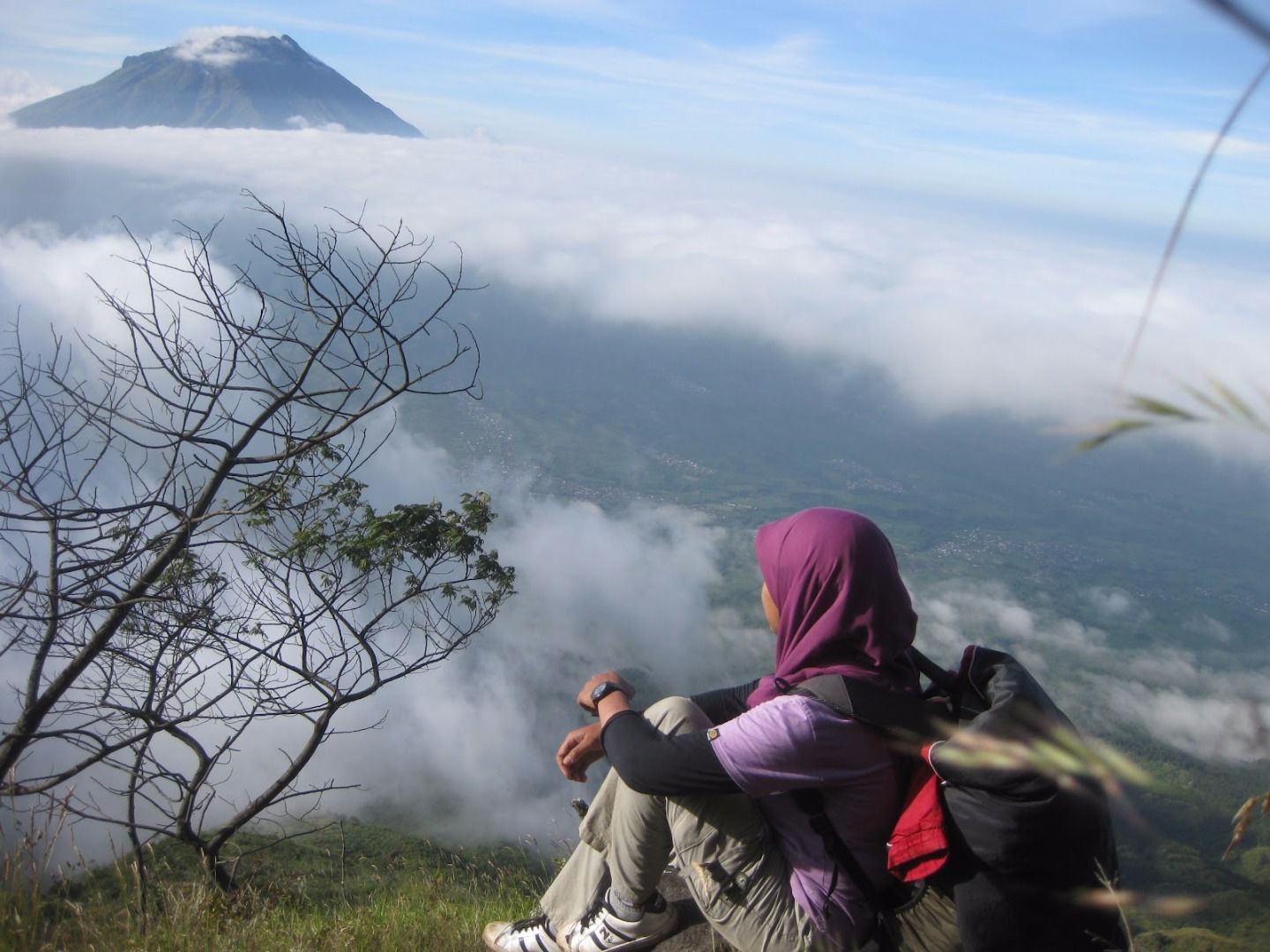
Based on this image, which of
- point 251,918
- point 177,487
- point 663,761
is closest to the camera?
point 663,761

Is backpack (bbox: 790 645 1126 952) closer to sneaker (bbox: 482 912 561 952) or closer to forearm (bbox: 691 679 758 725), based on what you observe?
forearm (bbox: 691 679 758 725)

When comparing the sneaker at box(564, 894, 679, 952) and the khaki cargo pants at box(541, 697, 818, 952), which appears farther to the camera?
the sneaker at box(564, 894, 679, 952)

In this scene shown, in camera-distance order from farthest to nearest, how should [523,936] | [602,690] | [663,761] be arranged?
[523,936] → [602,690] → [663,761]

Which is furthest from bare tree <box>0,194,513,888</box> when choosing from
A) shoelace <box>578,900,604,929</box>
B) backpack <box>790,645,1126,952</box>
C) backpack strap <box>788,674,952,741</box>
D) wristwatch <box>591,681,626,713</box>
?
backpack <box>790,645,1126,952</box>

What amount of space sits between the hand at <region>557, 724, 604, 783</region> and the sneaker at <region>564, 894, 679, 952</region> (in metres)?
0.41

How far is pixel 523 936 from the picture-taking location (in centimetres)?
284

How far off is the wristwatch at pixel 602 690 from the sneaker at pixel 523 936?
28.9 inches

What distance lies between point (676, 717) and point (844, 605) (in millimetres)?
588

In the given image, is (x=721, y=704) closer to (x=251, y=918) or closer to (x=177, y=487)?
(x=251, y=918)

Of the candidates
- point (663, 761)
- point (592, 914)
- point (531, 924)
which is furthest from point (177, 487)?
point (663, 761)

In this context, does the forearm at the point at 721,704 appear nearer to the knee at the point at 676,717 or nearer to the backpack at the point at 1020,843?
the knee at the point at 676,717

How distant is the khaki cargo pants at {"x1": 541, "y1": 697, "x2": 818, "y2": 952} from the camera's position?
245cm

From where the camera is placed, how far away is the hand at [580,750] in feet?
9.00

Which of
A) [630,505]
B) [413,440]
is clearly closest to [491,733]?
[630,505]
